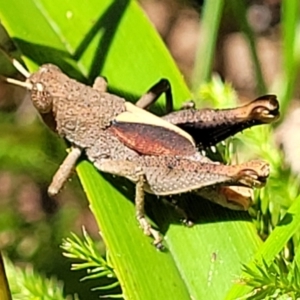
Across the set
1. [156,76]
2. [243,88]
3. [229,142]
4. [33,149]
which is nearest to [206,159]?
[229,142]

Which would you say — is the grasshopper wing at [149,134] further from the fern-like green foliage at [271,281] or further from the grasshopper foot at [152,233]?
the fern-like green foliage at [271,281]

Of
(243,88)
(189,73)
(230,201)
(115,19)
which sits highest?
(115,19)

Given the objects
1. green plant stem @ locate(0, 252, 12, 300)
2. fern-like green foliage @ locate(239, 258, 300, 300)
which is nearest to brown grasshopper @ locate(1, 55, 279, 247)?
fern-like green foliage @ locate(239, 258, 300, 300)

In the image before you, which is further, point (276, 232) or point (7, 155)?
point (7, 155)

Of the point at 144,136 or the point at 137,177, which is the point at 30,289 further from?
the point at 144,136

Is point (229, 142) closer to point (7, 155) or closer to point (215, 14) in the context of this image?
point (215, 14)

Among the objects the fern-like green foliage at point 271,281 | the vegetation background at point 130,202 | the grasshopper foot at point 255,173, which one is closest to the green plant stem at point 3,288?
the vegetation background at point 130,202
